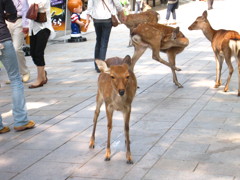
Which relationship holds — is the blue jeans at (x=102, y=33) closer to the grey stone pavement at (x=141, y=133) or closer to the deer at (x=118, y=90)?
the grey stone pavement at (x=141, y=133)

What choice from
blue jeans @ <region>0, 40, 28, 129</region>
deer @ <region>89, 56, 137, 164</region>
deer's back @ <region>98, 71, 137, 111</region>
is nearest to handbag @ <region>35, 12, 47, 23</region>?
blue jeans @ <region>0, 40, 28, 129</region>

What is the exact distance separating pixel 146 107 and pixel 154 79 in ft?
7.04

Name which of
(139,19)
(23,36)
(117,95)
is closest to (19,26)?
(23,36)

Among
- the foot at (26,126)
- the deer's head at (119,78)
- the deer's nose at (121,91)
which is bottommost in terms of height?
the foot at (26,126)

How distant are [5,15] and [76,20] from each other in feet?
31.3

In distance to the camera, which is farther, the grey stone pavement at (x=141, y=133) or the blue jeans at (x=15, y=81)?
the blue jeans at (x=15, y=81)

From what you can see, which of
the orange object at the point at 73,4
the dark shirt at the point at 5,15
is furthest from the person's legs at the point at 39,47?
the orange object at the point at 73,4

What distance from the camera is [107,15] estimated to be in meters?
10.1

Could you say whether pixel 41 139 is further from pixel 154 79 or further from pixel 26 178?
pixel 154 79

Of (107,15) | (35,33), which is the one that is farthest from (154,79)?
(35,33)

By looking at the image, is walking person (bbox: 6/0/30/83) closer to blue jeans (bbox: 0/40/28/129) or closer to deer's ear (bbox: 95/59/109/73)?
blue jeans (bbox: 0/40/28/129)

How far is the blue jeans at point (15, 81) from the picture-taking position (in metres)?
6.43

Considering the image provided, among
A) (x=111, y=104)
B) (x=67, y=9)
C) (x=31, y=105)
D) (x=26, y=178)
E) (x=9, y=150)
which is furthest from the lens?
(x=67, y=9)

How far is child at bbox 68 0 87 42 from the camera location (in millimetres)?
16031
